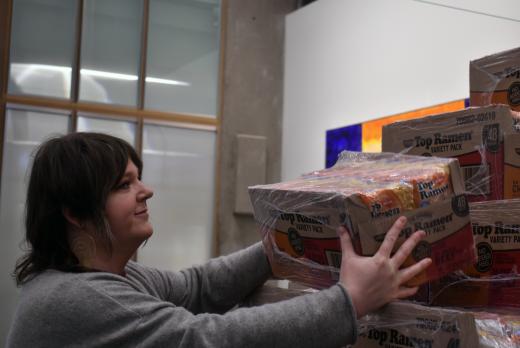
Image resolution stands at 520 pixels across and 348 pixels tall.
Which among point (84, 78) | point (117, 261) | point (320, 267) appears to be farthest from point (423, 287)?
point (84, 78)

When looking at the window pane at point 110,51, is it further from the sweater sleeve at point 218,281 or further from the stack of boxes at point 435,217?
the stack of boxes at point 435,217

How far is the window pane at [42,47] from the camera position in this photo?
17.3ft

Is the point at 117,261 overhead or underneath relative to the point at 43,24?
underneath

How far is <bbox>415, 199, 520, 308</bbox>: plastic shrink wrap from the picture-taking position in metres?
1.28

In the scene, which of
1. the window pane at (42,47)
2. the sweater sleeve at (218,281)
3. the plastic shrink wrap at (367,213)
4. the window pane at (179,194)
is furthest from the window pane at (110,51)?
the plastic shrink wrap at (367,213)

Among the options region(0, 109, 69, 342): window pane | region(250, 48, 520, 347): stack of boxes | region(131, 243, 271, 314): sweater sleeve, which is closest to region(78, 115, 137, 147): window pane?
region(0, 109, 69, 342): window pane

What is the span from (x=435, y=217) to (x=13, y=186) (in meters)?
4.69

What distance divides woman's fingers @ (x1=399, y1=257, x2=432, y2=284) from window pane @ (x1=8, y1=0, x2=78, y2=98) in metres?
4.84

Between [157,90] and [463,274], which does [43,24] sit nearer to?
[157,90]

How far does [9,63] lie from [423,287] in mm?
4930

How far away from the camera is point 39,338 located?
1.15 m

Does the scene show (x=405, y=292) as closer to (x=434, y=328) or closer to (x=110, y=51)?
(x=434, y=328)

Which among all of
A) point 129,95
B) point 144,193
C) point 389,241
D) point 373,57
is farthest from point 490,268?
point 129,95

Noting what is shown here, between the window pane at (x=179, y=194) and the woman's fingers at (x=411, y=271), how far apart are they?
461 cm
